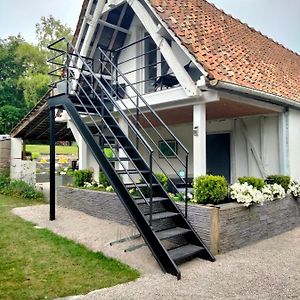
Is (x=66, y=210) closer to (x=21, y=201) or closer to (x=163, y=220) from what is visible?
(x=21, y=201)

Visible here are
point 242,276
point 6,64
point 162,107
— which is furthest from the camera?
point 6,64

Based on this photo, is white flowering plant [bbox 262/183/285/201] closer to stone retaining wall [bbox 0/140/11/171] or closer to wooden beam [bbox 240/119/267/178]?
wooden beam [bbox 240/119/267/178]

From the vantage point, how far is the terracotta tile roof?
22.8 ft

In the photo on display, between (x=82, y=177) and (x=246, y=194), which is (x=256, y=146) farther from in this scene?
(x=82, y=177)

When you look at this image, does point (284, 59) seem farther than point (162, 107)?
Yes

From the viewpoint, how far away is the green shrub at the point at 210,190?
604 cm

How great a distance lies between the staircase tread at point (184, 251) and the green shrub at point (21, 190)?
8543mm

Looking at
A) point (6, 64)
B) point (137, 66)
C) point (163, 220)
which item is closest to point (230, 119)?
point (137, 66)

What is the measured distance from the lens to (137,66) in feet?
33.1

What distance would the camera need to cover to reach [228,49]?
8.32m

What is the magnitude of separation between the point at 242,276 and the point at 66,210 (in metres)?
6.17

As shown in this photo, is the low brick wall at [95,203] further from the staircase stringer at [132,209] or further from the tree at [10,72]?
the tree at [10,72]

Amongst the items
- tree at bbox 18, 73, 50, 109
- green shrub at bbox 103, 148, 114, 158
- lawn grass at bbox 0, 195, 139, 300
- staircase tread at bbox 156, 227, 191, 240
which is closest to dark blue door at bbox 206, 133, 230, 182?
green shrub at bbox 103, 148, 114, 158

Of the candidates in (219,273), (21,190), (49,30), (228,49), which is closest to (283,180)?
(228,49)
